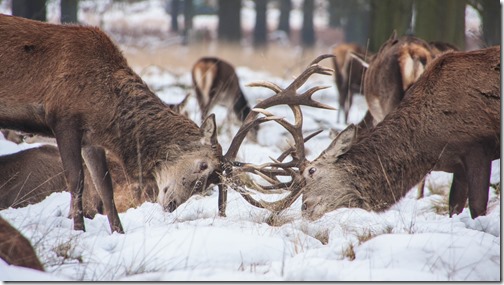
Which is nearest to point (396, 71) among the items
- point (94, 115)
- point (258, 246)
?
point (94, 115)

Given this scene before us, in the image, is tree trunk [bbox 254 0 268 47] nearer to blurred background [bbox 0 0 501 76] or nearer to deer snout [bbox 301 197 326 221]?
blurred background [bbox 0 0 501 76]

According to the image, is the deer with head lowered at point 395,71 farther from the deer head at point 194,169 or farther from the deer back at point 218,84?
the deer back at point 218,84

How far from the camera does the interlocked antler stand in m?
6.76

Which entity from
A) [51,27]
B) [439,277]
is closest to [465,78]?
[439,277]

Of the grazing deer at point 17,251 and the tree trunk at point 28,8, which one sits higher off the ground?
the tree trunk at point 28,8

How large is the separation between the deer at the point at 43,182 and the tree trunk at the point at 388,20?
24.4 ft

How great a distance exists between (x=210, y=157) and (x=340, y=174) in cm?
99

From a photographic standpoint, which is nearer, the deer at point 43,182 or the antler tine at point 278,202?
the antler tine at point 278,202

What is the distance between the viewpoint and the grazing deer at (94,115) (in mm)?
6309

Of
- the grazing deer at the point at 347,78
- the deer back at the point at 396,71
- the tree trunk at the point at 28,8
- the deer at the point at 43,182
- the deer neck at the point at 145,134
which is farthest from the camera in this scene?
the grazing deer at the point at 347,78

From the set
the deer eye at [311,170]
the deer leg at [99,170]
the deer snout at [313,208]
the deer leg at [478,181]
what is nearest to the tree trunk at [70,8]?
the deer leg at [99,170]

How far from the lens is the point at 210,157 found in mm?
6695

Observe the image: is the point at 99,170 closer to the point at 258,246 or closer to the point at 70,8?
the point at 258,246

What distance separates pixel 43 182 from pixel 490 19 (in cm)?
613
